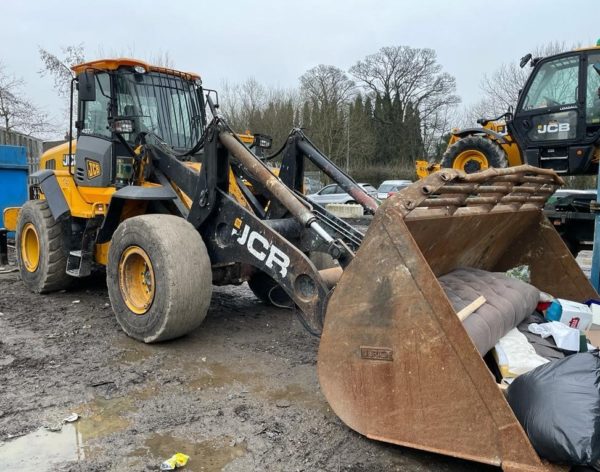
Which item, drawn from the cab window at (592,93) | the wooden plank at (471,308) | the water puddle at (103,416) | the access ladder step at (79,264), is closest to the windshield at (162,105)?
the access ladder step at (79,264)

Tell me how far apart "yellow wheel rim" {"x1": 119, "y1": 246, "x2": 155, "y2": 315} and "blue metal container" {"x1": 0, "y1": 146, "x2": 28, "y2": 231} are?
5648mm

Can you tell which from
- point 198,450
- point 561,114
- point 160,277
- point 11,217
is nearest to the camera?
point 198,450

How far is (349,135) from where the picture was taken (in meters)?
36.3

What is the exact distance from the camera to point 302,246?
4.08 meters

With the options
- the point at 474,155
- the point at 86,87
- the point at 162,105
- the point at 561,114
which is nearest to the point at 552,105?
the point at 561,114

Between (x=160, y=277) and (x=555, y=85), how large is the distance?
270 inches

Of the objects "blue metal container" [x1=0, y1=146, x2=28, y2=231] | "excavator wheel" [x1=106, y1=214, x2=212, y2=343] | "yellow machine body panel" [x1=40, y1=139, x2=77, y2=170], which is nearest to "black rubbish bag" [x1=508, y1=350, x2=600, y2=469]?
"excavator wheel" [x1=106, y1=214, x2=212, y2=343]

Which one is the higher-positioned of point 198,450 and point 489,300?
point 489,300

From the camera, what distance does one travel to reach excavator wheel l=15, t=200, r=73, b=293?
631 centimetres

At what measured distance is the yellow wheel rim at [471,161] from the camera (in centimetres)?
916

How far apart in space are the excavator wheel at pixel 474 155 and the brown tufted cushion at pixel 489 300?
529 centimetres

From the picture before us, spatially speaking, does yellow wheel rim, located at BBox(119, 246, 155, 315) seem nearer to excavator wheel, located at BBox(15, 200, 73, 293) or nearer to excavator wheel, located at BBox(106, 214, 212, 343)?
excavator wheel, located at BBox(106, 214, 212, 343)

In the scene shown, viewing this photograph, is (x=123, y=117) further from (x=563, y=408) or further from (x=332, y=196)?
(x=332, y=196)

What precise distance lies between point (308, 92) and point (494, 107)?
12.1 metres
